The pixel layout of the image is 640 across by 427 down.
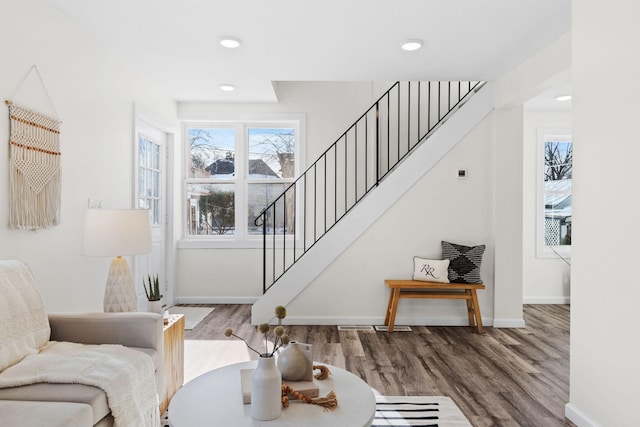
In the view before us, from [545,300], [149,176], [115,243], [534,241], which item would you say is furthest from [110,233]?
[545,300]

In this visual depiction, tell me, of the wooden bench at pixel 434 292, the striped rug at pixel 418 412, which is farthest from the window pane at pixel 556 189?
the striped rug at pixel 418 412

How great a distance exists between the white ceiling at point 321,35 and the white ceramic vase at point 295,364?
215cm

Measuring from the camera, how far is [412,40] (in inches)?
128

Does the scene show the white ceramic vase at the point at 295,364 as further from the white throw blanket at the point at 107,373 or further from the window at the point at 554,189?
the window at the point at 554,189

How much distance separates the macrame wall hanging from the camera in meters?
2.29

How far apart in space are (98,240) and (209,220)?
3.02m

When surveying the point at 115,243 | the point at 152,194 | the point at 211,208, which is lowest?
the point at 115,243

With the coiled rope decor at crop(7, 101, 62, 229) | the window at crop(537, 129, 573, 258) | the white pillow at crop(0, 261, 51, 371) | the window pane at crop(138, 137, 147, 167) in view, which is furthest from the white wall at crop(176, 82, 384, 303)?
the white pillow at crop(0, 261, 51, 371)

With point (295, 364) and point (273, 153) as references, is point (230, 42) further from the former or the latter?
point (295, 364)

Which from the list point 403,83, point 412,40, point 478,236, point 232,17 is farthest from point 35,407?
point 403,83

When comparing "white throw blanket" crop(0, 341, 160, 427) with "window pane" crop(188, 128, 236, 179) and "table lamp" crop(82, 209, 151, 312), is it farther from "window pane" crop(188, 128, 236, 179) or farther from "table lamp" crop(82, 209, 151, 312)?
"window pane" crop(188, 128, 236, 179)

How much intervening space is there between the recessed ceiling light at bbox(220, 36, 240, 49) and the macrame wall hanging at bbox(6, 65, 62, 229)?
1.30m

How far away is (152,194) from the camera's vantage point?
4637 millimetres

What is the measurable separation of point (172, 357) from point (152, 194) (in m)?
2.56
